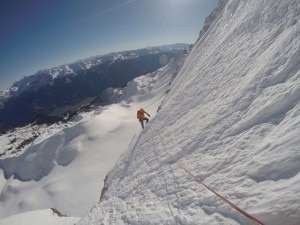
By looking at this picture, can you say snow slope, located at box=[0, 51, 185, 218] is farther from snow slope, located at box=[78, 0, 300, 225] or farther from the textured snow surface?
snow slope, located at box=[78, 0, 300, 225]

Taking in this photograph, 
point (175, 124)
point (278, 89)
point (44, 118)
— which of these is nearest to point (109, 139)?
point (175, 124)

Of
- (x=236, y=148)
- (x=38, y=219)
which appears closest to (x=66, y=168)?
(x=38, y=219)

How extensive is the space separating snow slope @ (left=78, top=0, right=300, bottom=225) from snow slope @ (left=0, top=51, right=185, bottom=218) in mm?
24654

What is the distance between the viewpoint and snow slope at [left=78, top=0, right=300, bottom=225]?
18.3ft

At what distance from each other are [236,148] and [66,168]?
1851 inches

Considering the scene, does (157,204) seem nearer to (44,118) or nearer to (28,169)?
(28,169)

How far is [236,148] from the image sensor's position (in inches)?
292

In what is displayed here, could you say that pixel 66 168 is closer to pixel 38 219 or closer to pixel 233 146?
pixel 38 219

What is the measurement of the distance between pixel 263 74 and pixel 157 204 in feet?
17.1

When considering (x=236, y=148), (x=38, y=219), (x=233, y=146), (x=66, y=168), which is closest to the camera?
(x=236, y=148)

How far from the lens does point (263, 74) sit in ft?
28.6

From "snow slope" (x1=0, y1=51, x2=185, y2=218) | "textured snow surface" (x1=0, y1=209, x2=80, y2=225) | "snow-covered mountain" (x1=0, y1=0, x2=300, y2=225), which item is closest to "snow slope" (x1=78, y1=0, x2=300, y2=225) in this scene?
"snow-covered mountain" (x1=0, y1=0, x2=300, y2=225)

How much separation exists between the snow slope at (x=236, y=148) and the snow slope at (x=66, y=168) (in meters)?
24.7

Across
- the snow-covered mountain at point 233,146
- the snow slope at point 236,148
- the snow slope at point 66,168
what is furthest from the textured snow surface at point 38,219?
the snow slope at point 66,168
